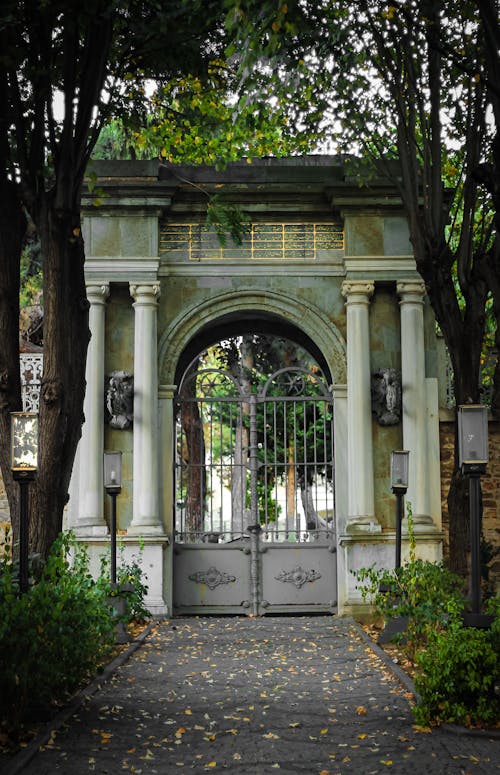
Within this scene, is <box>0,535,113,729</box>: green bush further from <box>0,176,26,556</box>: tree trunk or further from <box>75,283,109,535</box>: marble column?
<box>75,283,109,535</box>: marble column

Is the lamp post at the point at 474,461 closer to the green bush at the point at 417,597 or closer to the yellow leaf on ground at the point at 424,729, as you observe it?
the yellow leaf on ground at the point at 424,729

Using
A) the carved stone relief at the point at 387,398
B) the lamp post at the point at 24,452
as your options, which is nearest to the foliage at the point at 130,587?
the lamp post at the point at 24,452

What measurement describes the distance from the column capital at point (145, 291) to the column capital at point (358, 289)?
2.70 metres

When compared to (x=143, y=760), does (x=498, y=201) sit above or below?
above

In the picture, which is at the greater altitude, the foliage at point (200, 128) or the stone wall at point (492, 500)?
the foliage at point (200, 128)

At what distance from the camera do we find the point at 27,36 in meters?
9.93

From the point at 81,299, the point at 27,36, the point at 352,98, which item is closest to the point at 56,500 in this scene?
the point at 81,299

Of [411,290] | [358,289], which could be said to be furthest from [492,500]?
[358,289]

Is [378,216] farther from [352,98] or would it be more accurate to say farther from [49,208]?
[49,208]

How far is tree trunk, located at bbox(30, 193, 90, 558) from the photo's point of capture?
378 inches

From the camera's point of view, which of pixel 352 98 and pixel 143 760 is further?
pixel 352 98

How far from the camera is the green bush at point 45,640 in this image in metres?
7.29

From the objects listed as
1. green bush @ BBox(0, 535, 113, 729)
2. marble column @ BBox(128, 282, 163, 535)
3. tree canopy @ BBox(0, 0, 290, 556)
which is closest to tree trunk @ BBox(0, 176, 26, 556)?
tree canopy @ BBox(0, 0, 290, 556)

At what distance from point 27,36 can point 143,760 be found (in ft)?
20.6
